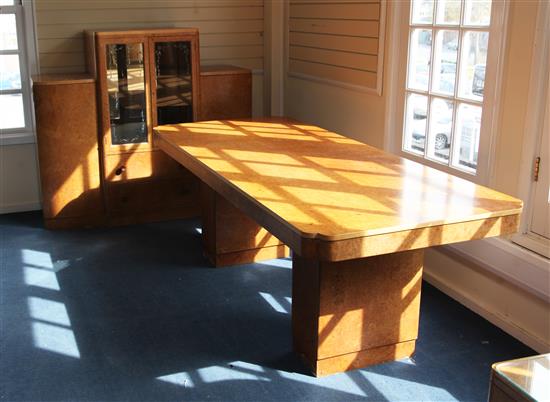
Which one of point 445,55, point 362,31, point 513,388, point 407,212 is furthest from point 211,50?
point 513,388

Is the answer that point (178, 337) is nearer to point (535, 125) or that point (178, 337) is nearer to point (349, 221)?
point (349, 221)

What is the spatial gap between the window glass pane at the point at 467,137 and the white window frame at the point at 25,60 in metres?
3.20

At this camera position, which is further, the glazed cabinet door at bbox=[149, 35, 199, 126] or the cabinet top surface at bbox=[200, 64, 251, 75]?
the cabinet top surface at bbox=[200, 64, 251, 75]

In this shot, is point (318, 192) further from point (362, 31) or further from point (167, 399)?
point (362, 31)

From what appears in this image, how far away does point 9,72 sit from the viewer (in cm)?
507

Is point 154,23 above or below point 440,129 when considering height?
above

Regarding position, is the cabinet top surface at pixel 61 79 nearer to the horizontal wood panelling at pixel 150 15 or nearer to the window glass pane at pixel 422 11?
the horizontal wood panelling at pixel 150 15

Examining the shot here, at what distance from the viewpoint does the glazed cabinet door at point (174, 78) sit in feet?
16.1

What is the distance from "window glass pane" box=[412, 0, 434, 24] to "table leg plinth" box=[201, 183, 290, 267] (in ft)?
5.14

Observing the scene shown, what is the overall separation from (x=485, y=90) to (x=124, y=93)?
2.64 metres

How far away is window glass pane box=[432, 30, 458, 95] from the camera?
12.1 ft

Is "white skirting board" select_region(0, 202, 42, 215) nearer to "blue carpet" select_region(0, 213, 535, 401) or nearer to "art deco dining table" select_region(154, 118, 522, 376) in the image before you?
"blue carpet" select_region(0, 213, 535, 401)

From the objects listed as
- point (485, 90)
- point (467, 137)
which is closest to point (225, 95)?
point (467, 137)

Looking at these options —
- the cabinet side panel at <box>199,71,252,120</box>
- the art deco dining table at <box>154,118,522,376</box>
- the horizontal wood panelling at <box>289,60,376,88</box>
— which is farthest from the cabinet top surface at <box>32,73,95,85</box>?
the horizontal wood panelling at <box>289,60,376,88</box>
